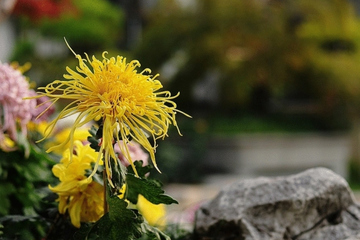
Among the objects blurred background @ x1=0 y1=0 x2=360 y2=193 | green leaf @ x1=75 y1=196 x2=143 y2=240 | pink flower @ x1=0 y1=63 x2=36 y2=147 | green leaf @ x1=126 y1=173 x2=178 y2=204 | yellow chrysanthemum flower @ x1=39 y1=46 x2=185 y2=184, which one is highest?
yellow chrysanthemum flower @ x1=39 y1=46 x2=185 y2=184

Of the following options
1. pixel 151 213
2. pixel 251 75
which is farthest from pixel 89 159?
pixel 251 75

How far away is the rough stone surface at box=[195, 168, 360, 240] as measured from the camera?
50.1 inches

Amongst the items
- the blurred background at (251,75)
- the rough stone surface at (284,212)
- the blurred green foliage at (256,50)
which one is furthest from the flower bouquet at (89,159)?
the blurred green foliage at (256,50)

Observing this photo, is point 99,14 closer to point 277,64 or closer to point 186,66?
point 186,66

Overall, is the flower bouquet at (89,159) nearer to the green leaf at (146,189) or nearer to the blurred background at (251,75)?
the green leaf at (146,189)

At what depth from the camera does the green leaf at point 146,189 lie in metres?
1.03

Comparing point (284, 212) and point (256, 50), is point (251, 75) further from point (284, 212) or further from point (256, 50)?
point (284, 212)

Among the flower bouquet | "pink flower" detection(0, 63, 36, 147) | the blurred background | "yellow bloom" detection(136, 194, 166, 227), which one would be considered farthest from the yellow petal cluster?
the blurred background

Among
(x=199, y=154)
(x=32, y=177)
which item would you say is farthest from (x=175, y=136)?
(x=32, y=177)

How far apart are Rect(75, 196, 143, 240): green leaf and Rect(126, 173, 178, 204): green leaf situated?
0.21 ft

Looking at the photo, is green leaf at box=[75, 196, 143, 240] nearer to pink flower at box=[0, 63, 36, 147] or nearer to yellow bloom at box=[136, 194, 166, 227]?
pink flower at box=[0, 63, 36, 147]

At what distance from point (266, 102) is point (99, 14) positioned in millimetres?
3807

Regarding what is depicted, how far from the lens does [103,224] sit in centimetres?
97

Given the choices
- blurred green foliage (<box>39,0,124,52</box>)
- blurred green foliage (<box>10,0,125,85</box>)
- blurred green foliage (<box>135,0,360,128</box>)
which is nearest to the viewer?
blurred green foliage (<box>135,0,360,128</box>)
